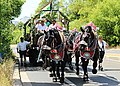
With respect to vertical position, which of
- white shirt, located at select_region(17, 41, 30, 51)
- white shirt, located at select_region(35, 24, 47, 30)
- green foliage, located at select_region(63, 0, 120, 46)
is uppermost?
green foliage, located at select_region(63, 0, 120, 46)

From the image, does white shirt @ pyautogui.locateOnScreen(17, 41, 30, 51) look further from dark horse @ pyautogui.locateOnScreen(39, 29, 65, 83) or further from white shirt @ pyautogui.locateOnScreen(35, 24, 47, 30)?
dark horse @ pyautogui.locateOnScreen(39, 29, 65, 83)

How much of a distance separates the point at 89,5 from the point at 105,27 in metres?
13.3

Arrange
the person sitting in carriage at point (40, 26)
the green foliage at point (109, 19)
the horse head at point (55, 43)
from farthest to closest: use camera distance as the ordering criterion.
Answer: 1. the green foliage at point (109, 19)
2. the person sitting in carriage at point (40, 26)
3. the horse head at point (55, 43)

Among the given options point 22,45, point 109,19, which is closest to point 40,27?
point 22,45

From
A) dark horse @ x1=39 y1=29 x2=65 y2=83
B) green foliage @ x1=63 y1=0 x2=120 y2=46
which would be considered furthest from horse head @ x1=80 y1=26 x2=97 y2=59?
green foliage @ x1=63 y1=0 x2=120 y2=46

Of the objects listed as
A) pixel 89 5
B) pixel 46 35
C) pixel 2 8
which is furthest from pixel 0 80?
pixel 89 5

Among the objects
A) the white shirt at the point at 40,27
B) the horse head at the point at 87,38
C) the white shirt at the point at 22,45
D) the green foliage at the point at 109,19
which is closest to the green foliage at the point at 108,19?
the green foliage at the point at 109,19

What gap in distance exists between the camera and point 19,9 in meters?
35.1

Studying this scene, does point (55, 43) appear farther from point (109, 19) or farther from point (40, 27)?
point (109, 19)

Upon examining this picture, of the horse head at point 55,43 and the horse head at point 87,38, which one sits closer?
the horse head at point 55,43

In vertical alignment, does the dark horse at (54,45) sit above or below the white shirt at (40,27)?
below

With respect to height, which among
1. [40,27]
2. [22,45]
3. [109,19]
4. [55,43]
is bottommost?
[22,45]

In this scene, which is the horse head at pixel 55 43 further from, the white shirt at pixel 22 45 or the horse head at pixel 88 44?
the white shirt at pixel 22 45

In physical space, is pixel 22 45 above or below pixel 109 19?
below
